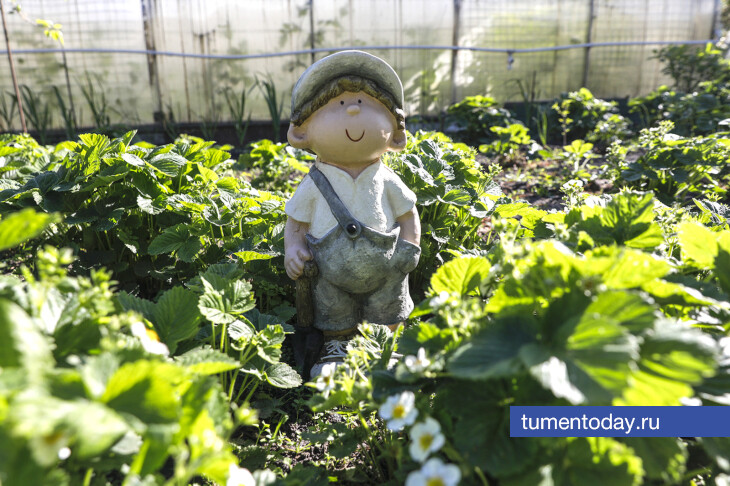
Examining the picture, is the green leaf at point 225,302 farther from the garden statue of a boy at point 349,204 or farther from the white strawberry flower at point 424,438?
the white strawberry flower at point 424,438

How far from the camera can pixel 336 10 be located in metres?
6.38

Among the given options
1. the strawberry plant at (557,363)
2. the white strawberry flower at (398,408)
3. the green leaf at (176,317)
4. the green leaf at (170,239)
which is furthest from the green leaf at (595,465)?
the green leaf at (170,239)

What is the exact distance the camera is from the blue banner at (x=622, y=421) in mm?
959

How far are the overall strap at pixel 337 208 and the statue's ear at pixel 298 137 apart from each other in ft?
0.45

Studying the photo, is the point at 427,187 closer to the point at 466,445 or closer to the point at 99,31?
the point at 466,445

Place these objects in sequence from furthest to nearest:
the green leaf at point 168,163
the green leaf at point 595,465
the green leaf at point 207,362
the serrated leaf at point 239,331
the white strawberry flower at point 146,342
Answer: the green leaf at point 168,163, the serrated leaf at point 239,331, the green leaf at point 207,362, the white strawberry flower at point 146,342, the green leaf at point 595,465

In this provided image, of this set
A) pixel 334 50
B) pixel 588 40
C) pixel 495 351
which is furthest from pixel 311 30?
pixel 495 351

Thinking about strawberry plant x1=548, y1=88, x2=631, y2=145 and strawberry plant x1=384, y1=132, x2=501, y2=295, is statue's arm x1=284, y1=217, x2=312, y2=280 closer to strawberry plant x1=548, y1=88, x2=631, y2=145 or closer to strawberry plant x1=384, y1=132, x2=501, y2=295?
strawberry plant x1=384, y1=132, x2=501, y2=295

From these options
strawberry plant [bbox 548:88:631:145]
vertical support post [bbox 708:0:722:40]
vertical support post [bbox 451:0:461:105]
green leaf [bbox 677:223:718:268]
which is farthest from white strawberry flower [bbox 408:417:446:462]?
vertical support post [bbox 708:0:722:40]

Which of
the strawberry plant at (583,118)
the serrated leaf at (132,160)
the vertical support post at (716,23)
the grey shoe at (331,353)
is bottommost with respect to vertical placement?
the grey shoe at (331,353)

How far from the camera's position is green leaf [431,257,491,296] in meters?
1.25

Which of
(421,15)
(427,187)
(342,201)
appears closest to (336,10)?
(421,15)

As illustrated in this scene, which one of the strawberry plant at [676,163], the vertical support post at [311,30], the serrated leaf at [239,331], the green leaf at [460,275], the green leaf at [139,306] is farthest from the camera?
the vertical support post at [311,30]

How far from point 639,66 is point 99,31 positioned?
268 inches
